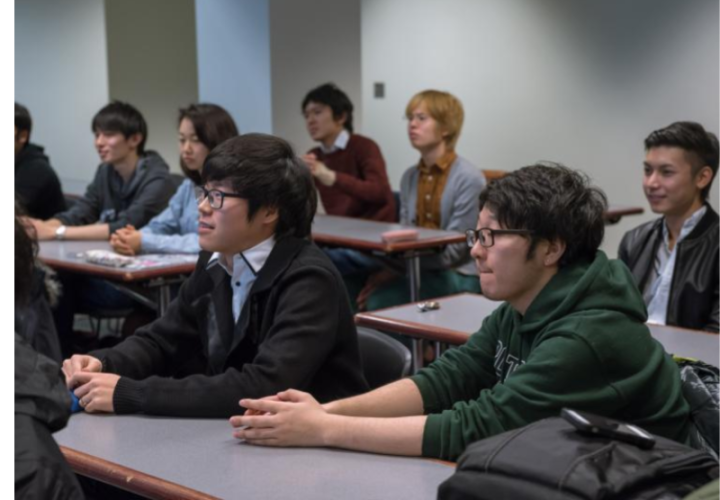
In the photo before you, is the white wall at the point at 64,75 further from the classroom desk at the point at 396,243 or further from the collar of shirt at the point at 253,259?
the collar of shirt at the point at 253,259

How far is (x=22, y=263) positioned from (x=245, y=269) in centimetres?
111

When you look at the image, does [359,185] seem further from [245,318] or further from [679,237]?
[245,318]

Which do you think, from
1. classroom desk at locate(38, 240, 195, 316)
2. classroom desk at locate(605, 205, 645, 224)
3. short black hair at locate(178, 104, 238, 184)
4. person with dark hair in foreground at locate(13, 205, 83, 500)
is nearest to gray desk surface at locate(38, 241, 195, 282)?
classroom desk at locate(38, 240, 195, 316)

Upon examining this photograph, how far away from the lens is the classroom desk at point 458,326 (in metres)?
2.73

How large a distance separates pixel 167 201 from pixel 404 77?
276 cm

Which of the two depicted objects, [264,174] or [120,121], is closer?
[264,174]

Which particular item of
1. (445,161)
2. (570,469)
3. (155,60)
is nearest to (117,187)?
(445,161)

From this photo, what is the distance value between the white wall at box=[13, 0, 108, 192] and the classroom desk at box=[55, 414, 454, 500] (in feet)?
20.9

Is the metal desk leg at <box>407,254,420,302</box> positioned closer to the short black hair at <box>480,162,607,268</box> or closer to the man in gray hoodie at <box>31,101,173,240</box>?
the man in gray hoodie at <box>31,101,173,240</box>

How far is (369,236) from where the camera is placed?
4547 millimetres

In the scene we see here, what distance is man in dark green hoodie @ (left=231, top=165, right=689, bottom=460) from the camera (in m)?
1.81

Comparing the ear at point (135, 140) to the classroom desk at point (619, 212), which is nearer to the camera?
the ear at point (135, 140)

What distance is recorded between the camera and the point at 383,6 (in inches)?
281

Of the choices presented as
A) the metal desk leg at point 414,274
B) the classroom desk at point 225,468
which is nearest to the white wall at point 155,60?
the metal desk leg at point 414,274
